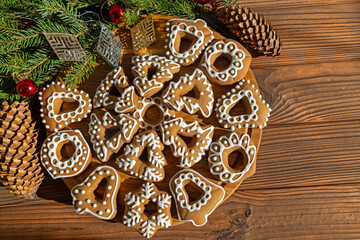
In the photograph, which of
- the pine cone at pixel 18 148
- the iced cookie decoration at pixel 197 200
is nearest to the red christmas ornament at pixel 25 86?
the pine cone at pixel 18 148

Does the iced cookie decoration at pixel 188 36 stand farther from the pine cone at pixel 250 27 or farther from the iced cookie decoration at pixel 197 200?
the iced cookie decoration at pixel 197 200

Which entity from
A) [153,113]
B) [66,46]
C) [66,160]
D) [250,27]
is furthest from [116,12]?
[66,160]

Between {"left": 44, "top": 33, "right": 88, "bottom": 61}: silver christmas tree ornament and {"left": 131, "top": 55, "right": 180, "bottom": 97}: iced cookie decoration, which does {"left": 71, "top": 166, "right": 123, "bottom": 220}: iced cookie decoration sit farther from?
{"left": 44, "top": 33, "right": 88, "bottom": 61}: silver christmas tree ornament

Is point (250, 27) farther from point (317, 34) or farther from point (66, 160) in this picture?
point (66, 160)

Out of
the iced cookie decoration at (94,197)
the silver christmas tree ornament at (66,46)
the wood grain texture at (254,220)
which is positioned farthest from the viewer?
the wood grain texture at (254,220)

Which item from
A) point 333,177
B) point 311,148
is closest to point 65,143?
point 311,148

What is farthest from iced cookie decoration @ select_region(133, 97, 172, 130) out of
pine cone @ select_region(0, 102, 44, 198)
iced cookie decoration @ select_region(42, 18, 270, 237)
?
pine cone @ select_region(0, 102, 44, 198)
